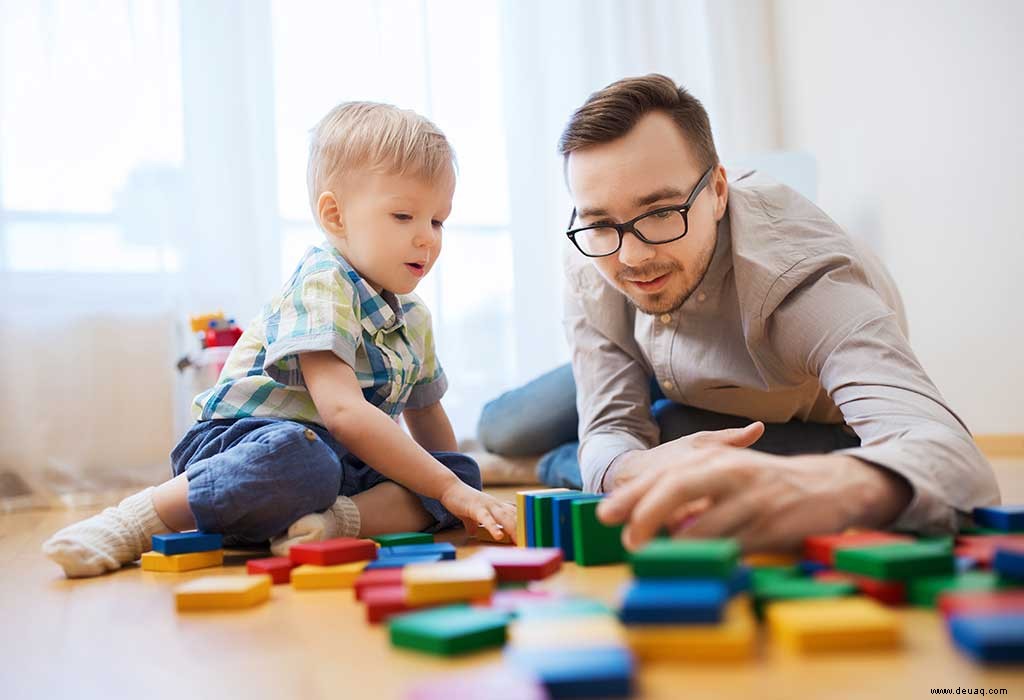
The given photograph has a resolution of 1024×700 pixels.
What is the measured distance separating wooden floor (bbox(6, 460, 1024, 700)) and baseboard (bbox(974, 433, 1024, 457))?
6.44 ft

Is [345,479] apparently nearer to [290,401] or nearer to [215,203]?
[290,401]

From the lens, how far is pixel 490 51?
325cm

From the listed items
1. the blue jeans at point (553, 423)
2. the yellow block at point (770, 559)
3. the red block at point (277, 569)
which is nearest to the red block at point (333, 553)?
the red block at point (277, 569)

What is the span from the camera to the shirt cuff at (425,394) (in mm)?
1692

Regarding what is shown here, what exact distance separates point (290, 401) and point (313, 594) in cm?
50

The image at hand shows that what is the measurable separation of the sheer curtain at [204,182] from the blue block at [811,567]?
7.08 ft

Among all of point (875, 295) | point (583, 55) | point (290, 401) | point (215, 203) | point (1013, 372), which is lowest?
point (1013, 372)

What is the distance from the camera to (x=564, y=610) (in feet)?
2.21

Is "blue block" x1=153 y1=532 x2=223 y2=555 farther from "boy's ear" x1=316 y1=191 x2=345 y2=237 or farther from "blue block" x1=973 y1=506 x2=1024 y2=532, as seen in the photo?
"blue block" x1=973 y1=506 x2=1024 y2=532

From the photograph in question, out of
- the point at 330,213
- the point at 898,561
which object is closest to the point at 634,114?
the point at 330,213

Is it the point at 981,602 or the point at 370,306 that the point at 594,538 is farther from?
the point at 370,306

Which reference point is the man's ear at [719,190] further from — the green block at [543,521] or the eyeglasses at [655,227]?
the green block at [543,521]

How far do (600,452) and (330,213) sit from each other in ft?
1.91

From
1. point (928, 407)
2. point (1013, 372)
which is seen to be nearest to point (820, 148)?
point (1013, 372)
